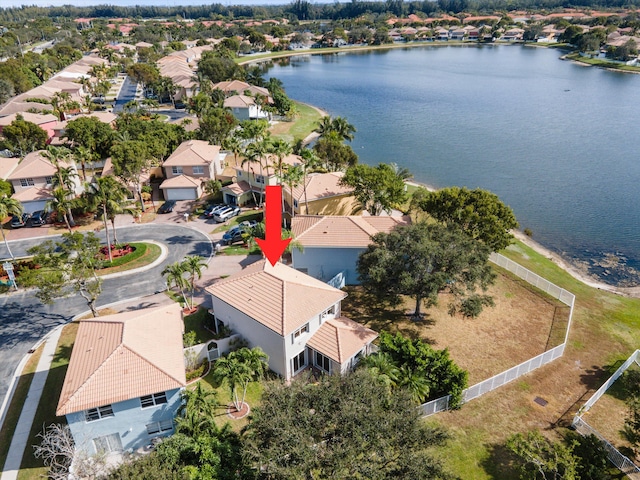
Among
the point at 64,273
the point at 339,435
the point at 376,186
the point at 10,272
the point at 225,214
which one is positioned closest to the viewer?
the point at 339,435

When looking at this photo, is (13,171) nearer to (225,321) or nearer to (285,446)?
(225,321)

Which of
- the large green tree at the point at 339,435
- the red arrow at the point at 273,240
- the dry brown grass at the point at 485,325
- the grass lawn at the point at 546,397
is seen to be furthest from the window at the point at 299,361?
the large green tree at the point at 339,435

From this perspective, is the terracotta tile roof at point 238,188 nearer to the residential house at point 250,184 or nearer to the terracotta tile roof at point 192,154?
the residential house at point 250,184

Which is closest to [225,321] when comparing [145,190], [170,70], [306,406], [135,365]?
[135,365]

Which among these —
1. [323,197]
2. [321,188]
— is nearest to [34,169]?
[321,188]

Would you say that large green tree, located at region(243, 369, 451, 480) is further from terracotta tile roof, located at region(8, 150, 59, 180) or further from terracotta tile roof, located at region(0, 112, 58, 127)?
terracotta tile roof, located at region(0, 112, 58, 127)

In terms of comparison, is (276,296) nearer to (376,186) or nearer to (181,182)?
(376,186)

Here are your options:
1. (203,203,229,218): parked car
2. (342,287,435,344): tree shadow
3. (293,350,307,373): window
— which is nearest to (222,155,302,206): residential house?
(203,203,229,218): parked car

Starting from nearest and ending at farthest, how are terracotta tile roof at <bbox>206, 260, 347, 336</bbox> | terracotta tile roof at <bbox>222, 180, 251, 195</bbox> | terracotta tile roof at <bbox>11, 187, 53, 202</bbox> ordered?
terracotta tile roof at <bbox>206, 260, 347, 336</bbox>, terracotta tile roof at <bbox>11, 187, 53, 202</bbox>, terracotta tile roof at <bbox>222, 180, 251, 195</bbox>
